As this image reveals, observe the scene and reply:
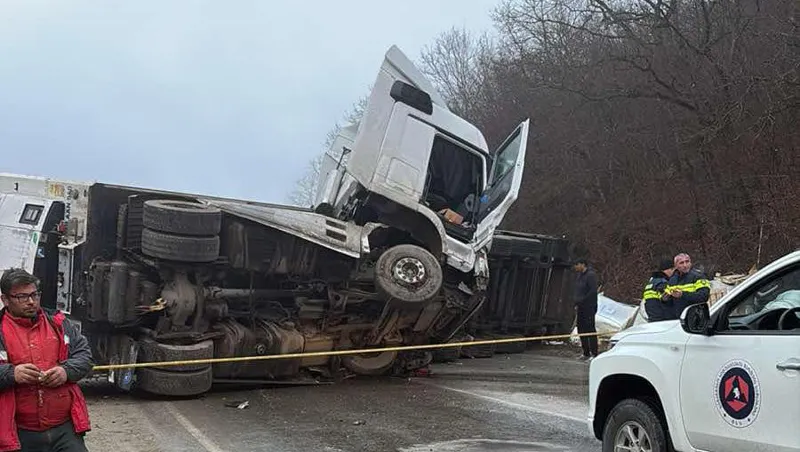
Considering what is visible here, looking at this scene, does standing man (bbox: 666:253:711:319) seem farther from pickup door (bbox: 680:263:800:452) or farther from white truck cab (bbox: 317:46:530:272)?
pickup door (bbox: 680:263:800:452)

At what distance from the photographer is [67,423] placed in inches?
144

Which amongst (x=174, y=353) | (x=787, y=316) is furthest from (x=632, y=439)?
(x=174, y=353)

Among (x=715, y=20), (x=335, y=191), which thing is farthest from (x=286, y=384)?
(x=715, y=20)

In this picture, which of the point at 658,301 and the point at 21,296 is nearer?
the point at 21,296

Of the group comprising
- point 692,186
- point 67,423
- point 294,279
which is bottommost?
point 67,423

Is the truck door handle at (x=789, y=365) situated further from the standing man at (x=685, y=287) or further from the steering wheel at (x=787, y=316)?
the standing man at (x=685, y=287)

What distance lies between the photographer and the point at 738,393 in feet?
12.7

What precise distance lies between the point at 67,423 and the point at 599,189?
1908 centimetres

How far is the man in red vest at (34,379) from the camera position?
3477 millimetres

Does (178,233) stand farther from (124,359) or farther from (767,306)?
(767,306)

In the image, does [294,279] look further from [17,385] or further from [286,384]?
[17,385]

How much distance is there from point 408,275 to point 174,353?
2.57 meters

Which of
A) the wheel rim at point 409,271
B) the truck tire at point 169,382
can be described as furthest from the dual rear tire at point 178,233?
the wheel rim at point 409,271

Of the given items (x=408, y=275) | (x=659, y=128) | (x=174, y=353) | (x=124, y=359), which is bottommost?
(x=124, y=359)
